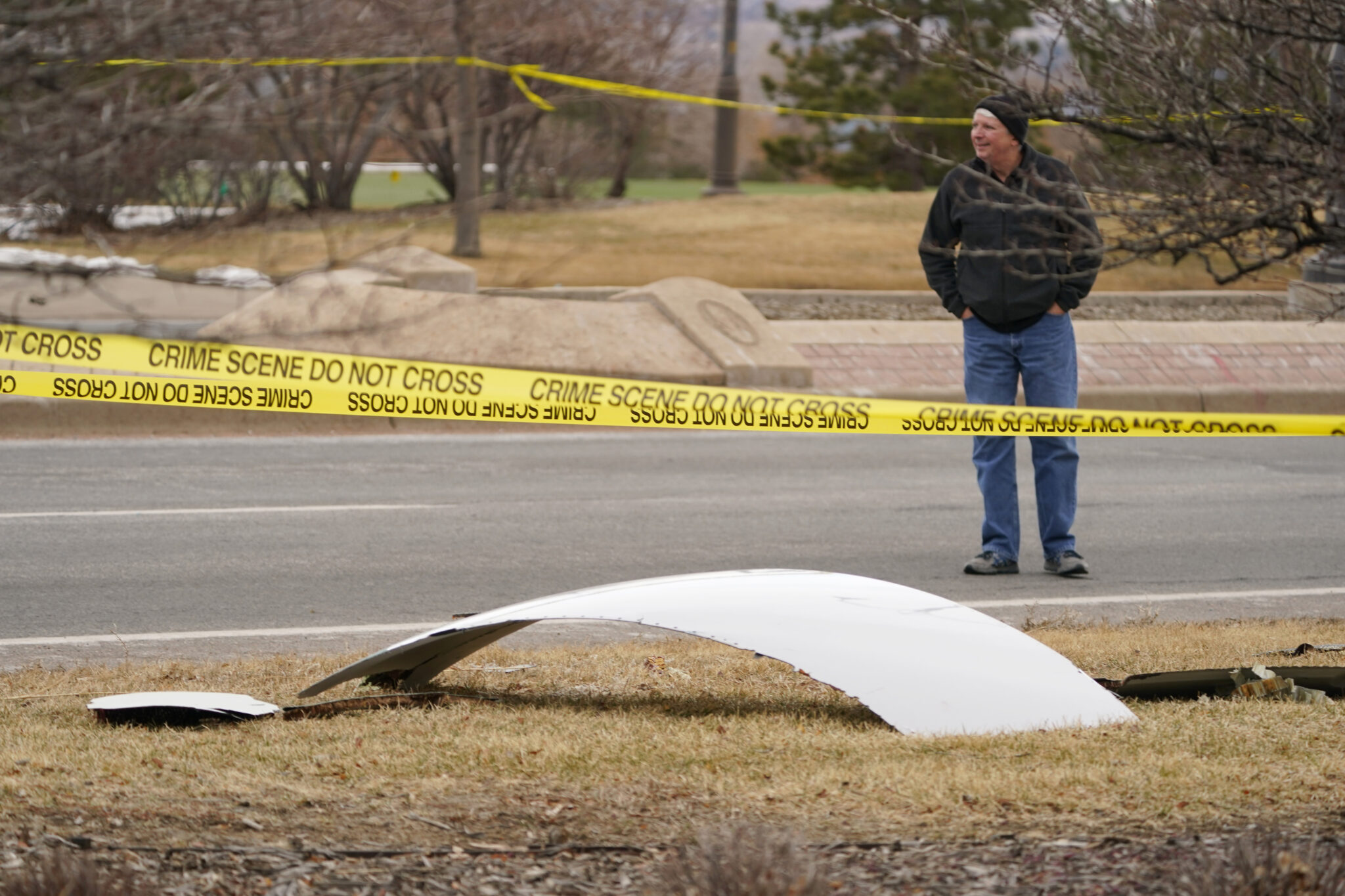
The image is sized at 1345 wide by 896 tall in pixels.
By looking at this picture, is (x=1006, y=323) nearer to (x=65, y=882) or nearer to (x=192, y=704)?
(x=192, y=704)

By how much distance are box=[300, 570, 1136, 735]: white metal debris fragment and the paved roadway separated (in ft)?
6.26

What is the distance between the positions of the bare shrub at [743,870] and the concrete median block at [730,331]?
10.4m

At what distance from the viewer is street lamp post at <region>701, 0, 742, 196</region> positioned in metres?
27.8

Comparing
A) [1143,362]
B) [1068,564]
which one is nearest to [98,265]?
[1068,564]

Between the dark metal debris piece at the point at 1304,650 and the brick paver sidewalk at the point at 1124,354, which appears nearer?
the dark metal debris piece at the point at 1304,650

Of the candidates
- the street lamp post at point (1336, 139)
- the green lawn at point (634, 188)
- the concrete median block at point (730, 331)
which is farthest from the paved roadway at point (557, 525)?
the green lawn at point (634, 188)

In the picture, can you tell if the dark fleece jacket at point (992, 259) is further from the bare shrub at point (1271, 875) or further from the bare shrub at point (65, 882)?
the bare shrub at point (65, 882)

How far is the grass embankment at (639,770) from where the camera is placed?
11.9ft

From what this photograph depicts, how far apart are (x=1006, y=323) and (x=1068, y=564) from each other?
1211 mm

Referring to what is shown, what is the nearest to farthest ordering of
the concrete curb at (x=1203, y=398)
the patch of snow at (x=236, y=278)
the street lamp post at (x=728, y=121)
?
the patch of snow at (x=236, y=278) → the concrete curb at (x=1203, y=398) → the street lamp post at (x=728, y=121)

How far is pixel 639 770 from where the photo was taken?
4066 mm

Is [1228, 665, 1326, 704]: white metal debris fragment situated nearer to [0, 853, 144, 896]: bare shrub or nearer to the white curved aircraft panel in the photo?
the white curved aircraft panel

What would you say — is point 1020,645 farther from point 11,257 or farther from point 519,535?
point 519,535

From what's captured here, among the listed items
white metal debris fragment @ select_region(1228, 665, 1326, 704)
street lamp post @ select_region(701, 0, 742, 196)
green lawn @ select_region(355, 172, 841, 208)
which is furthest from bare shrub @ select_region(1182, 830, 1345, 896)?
green lawn @ select_region(355, 172, 841, 208)
